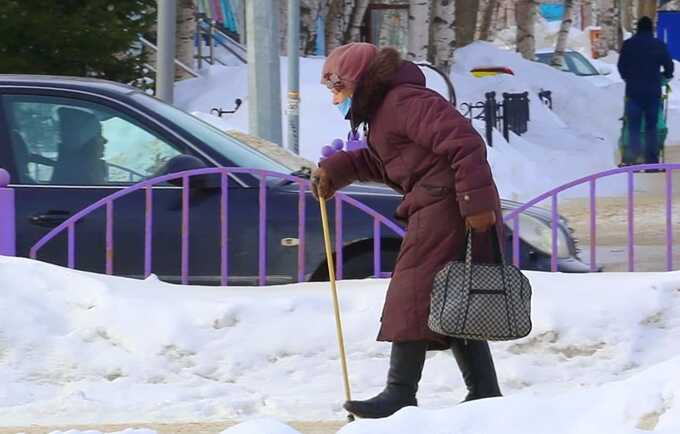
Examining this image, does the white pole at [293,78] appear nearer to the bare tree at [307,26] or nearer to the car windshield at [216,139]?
the car windshield at [216,139]

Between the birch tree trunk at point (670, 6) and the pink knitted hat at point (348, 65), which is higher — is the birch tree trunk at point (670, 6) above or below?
above

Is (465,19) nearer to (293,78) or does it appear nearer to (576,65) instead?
(576,65)

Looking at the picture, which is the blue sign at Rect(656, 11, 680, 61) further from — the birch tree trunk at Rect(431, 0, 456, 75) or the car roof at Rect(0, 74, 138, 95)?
the car roof at Rect(0, 74, 138, 95)

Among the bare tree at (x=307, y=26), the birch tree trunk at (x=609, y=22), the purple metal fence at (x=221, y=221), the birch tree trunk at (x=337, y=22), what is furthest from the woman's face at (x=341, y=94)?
the birch tree trunk at (x=609, y=22)

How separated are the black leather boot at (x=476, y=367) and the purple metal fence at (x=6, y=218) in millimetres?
2505

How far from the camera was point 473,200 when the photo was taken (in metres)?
5.31

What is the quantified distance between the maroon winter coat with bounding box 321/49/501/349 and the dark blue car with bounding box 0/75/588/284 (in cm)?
180

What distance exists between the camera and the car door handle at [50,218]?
24.5ft

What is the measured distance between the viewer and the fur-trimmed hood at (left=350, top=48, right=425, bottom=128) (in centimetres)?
552

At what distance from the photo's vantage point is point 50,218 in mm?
7504

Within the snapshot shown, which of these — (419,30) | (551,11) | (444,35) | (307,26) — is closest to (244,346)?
(419,30)

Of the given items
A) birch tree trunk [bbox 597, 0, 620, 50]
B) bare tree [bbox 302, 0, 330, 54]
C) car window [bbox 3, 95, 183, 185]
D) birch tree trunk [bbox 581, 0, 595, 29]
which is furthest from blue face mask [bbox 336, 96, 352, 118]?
birch tree trunk [bbox 581, 0, 595, 29]

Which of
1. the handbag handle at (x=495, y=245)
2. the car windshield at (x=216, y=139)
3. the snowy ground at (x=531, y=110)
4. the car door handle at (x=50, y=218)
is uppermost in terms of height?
the car windshield at (x=216, y=139)

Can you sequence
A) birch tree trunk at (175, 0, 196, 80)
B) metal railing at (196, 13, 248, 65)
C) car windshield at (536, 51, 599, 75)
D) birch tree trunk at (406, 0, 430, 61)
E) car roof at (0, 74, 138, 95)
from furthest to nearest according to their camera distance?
1. car windshield at (536, 51, 599, 75)
2. metal railing at (196, 13, 248, 65)
3. birch tree trunk at (406, 0, 430, 61)
4. birch tree trunk at (175, 0, 196, 80)
5. car roof at (0, 74, 138, 95)
